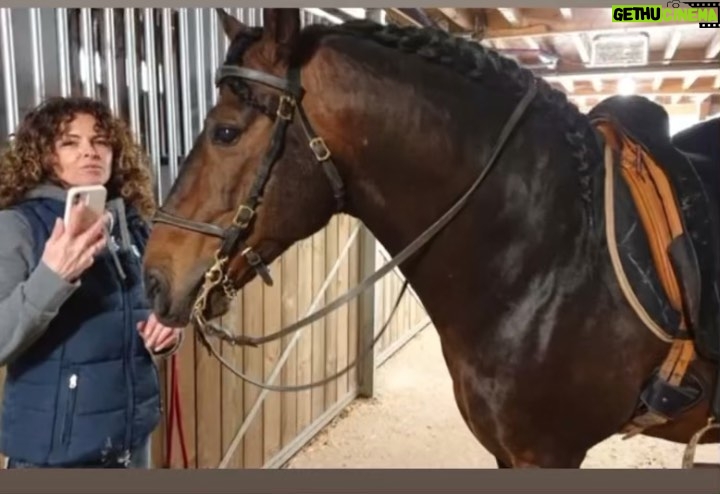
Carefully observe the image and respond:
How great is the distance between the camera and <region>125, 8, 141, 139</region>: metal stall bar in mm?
1096

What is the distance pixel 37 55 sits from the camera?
0.98 meters

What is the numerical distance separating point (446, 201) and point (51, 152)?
1.91ft

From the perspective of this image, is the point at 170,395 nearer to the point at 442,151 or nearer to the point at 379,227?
the point at 379,227

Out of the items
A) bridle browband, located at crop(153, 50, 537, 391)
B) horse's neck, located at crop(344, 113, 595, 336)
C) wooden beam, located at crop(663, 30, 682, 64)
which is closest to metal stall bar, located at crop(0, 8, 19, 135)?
bridle browband, located at crop(153, 50, 537, 391)

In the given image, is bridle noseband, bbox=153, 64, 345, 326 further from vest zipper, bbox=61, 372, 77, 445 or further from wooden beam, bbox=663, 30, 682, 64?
wooden beam, bbox=663, 30, 682, 64

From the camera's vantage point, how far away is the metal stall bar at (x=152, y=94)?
113 centimetres

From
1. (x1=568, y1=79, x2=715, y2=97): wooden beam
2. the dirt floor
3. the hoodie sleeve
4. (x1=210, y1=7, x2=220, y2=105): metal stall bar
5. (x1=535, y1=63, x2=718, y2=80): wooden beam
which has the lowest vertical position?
the dirt floor

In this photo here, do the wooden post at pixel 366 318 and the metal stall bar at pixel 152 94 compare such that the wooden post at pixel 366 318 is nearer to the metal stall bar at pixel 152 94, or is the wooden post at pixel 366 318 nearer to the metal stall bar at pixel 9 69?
the metal stall bar at pixel 152 94

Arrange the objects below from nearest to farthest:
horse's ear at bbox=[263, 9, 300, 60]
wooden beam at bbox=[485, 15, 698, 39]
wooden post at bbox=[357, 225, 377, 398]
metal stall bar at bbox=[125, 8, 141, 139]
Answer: horse's ear at bbox=[263, 9, 300, 60], wooden beam at bbox=[485, 15, 698, 39], metal stall bar at bbox=[125, 8, 141, 139], wooden post at bbox=[357, 225, 377, 398]

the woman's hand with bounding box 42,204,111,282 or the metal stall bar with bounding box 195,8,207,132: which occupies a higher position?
the metal stall bar with bounding box 195,8,207,132

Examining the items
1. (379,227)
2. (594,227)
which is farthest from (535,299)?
(379,227)

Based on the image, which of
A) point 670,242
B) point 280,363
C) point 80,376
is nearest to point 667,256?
point 670,242

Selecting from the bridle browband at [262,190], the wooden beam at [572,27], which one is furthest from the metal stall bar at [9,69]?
A: the wooden beam at [572,27]

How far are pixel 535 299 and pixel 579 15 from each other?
0.52 m
